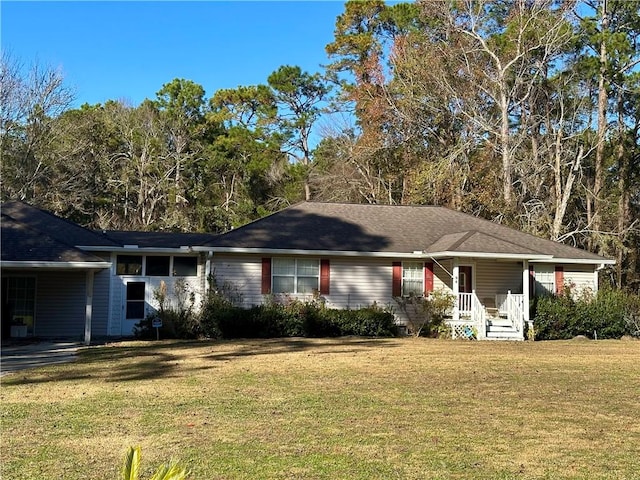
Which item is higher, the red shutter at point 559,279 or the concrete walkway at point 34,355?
the red shutter at point 559,279

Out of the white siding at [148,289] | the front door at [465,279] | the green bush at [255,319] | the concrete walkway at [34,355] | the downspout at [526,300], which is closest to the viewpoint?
the concrete walkway at [34,355]

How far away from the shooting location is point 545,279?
77.1 feet

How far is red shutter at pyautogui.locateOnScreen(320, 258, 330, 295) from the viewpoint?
22.0 metres

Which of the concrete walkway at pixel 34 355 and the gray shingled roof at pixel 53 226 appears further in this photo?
the gray shingled roof at pixel 53 226

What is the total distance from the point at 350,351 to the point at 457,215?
11.8m

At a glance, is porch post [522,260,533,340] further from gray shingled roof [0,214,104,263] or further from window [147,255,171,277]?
gray shingled roof [0,214,104,263]

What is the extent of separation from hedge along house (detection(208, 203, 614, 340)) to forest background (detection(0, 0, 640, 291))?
788cm

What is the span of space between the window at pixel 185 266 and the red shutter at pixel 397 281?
21.3 ft

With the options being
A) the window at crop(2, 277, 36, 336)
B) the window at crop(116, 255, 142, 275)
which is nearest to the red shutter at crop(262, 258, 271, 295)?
the window at crop(116, 255, 142, 275)

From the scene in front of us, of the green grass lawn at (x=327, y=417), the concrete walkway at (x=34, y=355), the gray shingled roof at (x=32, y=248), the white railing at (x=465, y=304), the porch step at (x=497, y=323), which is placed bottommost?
the green grass lawn at (x=327, y=417)

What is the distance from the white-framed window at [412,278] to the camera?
22.7 m

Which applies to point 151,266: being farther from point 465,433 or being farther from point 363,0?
point 363,0

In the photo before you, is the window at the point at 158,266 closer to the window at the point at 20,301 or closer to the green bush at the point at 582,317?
the window at the point at 20,301

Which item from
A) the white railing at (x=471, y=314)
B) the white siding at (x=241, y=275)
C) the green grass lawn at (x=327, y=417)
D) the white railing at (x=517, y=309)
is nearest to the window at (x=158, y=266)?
the white siding at (x=241, y=275)
